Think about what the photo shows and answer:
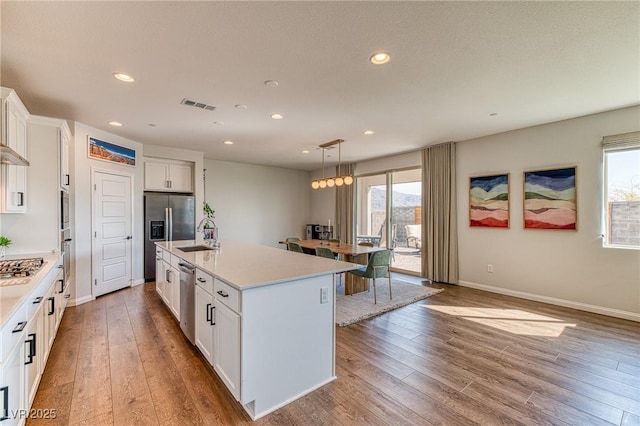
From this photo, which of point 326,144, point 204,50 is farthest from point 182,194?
point 204,50

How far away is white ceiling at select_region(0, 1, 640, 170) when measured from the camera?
1842 millimetres

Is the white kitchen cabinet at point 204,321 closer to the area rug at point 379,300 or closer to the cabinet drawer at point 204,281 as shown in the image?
the cabinet drawer at point 204,281

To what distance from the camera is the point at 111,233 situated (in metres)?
4.67

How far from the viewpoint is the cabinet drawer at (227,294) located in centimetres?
186

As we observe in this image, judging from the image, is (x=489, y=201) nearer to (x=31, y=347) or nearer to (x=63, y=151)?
(x=31, y=347)

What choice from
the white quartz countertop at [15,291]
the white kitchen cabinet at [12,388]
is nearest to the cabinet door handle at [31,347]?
the white kitchen cabinet at [12,388]

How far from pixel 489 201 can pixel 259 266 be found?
4.32 meters

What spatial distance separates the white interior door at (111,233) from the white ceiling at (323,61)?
1057mm

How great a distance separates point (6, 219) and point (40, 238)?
1.15 ft

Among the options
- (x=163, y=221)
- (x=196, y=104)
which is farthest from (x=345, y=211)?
(x=196, y=104)

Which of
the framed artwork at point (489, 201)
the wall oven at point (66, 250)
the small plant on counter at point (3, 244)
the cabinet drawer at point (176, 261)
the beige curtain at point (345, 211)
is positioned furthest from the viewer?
the beige curtain at point (345, 211)

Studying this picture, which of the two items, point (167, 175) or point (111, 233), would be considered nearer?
point (111, 233)

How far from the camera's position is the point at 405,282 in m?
5.39

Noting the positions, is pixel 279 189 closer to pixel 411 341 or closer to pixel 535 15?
pixel 411 341
